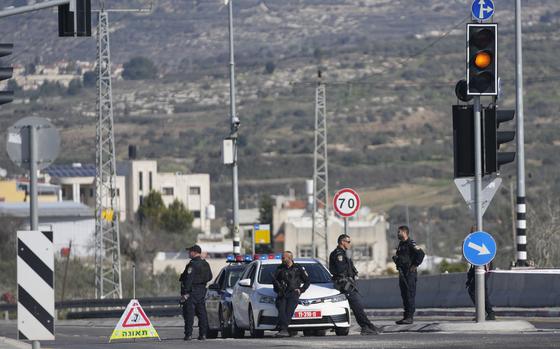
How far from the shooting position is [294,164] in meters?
161

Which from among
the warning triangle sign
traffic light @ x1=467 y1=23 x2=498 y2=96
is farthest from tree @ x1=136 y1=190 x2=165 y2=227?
traffic light @ x1=467 y1=23 x2=498 y2=96

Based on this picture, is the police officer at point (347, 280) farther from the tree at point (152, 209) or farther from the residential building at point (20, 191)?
the residential building at point (20, 191)

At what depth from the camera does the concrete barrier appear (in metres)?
32.2

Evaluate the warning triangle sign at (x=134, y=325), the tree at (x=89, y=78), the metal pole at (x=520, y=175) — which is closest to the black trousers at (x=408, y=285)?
the warning triangle sign at (x=134, y=325)

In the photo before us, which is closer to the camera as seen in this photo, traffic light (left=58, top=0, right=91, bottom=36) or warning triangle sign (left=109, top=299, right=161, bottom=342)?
traffic light (left=58, top=0, right=91, bottom=36)

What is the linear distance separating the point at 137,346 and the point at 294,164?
135m

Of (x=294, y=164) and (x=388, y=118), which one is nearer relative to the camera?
(x=294, y=164)

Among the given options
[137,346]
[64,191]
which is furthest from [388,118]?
[137,346]

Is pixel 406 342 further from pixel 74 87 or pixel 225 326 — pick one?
pixel 74 87

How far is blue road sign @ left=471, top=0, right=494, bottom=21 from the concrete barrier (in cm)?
855

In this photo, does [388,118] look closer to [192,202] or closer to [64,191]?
[192,202]

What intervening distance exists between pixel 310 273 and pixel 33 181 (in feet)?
33.7

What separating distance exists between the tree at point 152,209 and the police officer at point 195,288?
304 feet

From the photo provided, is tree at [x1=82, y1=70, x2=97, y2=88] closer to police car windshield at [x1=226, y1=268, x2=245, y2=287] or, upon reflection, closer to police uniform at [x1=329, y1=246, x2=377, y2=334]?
police car windshield at [x1=226, y1=268, x2=245, y2=287]
